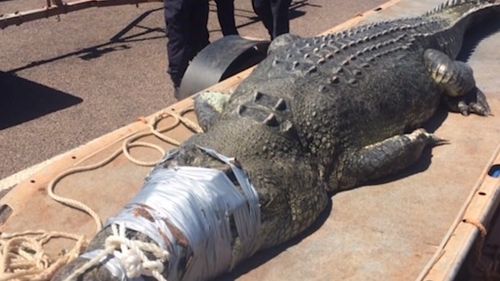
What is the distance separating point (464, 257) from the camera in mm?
2234

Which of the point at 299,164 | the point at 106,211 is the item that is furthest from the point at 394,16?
the point at 106,211

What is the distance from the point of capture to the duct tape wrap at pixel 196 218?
190cm

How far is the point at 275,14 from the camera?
18.2 feet

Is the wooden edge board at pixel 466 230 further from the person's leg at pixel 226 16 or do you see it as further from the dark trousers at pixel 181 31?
the person's leg at pixel 226 16

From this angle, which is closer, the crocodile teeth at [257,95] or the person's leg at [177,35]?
the crocodile teeth at [257,95]

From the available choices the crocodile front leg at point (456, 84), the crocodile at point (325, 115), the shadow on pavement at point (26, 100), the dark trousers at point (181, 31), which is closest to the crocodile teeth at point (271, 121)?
the crocodile at point (325, 115)

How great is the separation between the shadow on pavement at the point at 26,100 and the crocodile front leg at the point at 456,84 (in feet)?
9.19

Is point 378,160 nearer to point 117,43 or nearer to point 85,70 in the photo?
point 85,70

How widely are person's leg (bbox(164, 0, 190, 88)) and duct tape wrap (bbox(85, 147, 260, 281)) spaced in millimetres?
2529

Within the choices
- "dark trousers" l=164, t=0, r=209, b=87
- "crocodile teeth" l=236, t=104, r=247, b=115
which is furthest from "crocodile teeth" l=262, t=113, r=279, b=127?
"dark trousers" l=164, t=0, r=209, b=87

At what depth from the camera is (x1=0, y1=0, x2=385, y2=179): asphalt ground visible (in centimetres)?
454

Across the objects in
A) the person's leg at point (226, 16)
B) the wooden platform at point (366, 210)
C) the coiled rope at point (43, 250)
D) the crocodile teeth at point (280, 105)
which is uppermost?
the crocodile teeth at point (280, 105)

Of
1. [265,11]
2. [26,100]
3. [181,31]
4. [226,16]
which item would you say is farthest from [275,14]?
[26,100]

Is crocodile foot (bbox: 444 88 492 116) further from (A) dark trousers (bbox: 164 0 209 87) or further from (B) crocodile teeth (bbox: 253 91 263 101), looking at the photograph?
(A) dark trousers (bbox: 164 0 209 87)
